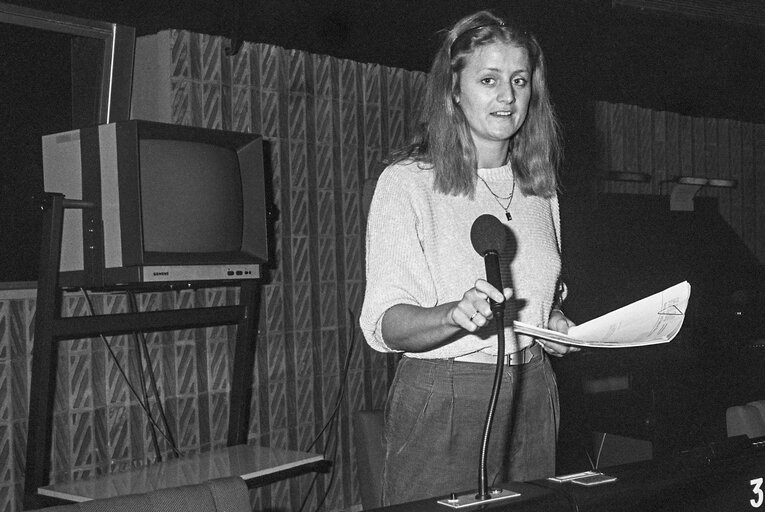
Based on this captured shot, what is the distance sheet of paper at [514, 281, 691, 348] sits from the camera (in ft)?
4.13

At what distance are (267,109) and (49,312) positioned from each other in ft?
4.89

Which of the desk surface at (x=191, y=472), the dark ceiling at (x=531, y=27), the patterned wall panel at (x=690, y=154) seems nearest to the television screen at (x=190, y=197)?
the dark ceiling at (x=531, y=27)

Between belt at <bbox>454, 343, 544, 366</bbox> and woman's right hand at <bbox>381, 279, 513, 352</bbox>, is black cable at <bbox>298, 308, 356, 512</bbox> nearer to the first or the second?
belt at <bbox>454, 343, 544, 366</bbox>

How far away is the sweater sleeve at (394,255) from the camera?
4.98 ft

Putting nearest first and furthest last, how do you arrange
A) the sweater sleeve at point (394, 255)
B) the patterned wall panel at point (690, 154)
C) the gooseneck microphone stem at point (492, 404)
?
the gooseneck microphone stem at point (492, 404), the sweater sleeve at point (394, 255), the patterned wall panel at point (690, 154)

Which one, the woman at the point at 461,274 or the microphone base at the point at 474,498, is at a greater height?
the woman at the point at 461,274

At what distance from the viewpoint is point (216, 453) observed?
328 cm

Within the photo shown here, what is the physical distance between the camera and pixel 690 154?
596cm

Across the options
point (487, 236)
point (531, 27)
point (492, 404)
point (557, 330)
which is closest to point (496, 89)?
point (557, 330)

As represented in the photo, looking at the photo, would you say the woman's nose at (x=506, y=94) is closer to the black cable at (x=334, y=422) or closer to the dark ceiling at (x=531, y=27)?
the dark ceiling at (x=531, y=27)

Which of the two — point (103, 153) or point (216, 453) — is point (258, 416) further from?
point (103, 153)

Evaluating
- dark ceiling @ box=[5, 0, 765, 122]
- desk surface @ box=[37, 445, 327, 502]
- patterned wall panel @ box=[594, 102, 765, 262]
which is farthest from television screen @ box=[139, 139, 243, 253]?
patterned wall panel @ box=[594, 102, 765, 262]

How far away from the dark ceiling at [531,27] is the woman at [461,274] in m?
1.86

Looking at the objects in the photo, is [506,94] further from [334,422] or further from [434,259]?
[334,422]
